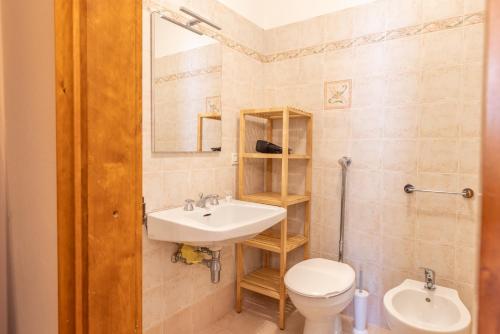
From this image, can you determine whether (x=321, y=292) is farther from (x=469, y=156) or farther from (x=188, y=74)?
(x=188, y=74)

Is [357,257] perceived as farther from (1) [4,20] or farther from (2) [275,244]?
(1) [4,20]

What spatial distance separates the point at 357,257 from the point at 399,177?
64cm

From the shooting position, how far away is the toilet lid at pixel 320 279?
1.58 meters

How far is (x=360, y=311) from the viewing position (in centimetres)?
189

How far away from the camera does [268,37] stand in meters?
2.39

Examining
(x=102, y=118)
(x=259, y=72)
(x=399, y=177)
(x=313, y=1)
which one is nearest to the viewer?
(x=102, y=118)

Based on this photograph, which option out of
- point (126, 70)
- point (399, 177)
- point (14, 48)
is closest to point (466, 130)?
point (399, 177)

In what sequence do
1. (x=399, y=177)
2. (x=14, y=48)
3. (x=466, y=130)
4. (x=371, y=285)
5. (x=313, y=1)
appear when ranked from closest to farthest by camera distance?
(x=14, y=48), (x=466, y=130), (x=399, y=177), (x=371, y=285), (x=313, y=1)

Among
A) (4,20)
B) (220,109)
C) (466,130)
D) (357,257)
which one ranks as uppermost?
(4,20)

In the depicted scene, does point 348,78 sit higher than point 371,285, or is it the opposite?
point 348,78

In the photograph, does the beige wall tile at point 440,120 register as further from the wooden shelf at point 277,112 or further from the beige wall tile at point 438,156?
the wooden shelf at point 277,112

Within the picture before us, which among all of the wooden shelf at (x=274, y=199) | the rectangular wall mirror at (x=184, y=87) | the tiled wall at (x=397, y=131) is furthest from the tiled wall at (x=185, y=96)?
the tiled wall at (x=397, y=131)

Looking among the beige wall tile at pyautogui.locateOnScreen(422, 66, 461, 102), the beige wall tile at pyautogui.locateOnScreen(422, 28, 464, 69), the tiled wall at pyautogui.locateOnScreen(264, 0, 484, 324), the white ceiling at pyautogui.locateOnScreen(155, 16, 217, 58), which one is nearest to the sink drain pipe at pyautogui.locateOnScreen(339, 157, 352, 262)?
the tiled wall at pyautogui.locateOnScreen(264, 0, 484, 324)

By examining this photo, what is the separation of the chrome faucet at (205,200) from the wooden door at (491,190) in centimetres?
160
